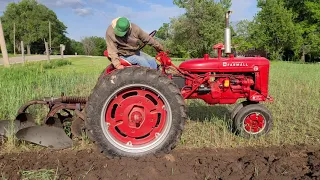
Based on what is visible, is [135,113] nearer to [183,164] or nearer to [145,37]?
[183,164]

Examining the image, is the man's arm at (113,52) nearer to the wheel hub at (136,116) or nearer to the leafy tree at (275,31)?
the wheel hub at (136,116)

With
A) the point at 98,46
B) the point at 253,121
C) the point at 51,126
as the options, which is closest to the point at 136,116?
the point at 51,126

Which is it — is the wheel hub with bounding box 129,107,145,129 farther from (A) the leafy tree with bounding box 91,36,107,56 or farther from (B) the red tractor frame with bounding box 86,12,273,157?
A: (A) the leafy tree with bounding box 91,36,107,56

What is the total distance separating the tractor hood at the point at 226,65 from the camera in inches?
187

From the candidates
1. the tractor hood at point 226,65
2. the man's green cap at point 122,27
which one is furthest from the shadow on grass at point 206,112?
the man's green cap at point 122,27

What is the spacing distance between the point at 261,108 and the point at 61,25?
98.4m

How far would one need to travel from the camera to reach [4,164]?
3.84 metres

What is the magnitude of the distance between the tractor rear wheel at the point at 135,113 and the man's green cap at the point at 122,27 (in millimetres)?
508

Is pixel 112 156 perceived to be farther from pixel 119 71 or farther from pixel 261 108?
pixel 261 108

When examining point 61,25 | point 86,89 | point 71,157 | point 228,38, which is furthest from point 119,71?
point 61,25

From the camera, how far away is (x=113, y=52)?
4.12m

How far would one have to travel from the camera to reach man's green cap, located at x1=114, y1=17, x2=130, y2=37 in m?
4.02

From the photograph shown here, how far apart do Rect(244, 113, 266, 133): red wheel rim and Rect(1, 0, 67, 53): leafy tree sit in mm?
74303

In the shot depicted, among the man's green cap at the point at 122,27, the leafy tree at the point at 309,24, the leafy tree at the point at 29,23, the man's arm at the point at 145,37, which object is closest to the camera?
the man's green cap at the point at 122,27
